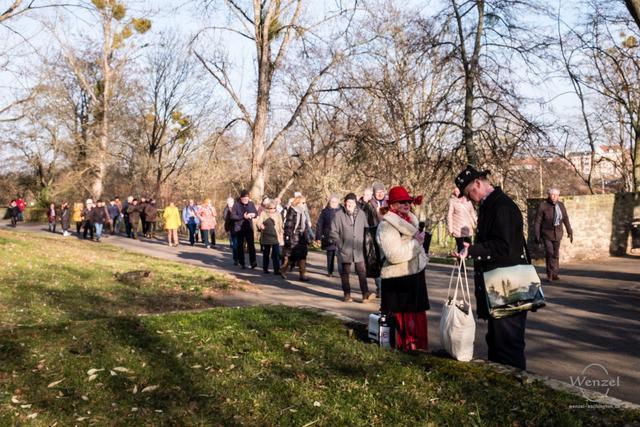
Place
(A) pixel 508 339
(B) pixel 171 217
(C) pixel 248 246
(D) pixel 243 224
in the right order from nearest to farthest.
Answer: (A) pixel 508 339 < (D) pixel 243 224 < (C) pixel 248 246 < (B) pixel 171 217

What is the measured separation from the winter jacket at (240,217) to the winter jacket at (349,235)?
5660mm

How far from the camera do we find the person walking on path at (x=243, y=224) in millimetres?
17188

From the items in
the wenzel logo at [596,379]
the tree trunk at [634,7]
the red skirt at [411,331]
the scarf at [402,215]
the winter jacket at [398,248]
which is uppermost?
the tree trunk at [634,7]

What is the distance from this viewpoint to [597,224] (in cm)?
Result: 1966

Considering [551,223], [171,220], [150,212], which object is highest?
[150,212]

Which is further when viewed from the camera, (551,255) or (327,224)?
(327,224)

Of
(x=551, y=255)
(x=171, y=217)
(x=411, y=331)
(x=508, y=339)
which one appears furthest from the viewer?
(x=171, y=217)

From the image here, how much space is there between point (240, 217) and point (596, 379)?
12.4 metres

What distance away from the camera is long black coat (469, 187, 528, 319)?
5281 mm

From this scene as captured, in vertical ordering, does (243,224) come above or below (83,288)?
above

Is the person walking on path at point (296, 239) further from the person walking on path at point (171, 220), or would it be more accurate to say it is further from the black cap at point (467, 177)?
the person walking on path at point (171, 220)

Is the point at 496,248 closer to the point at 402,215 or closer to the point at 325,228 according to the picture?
the point at 402,215

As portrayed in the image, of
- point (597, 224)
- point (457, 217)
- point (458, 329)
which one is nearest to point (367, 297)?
point (457, 217)

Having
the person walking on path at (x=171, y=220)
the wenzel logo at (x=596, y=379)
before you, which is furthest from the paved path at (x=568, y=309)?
the person walking on path at (x=171, y=220)
